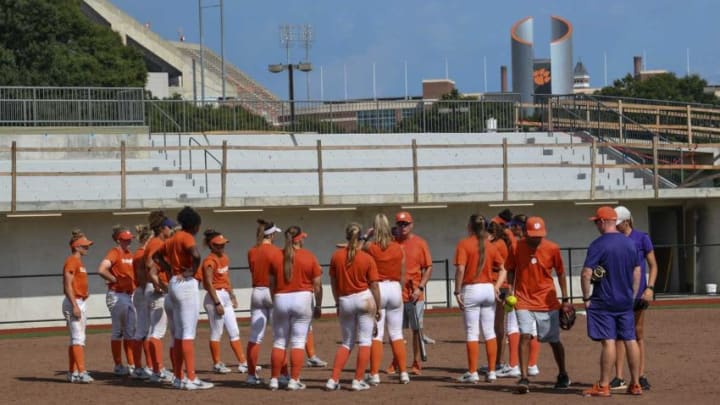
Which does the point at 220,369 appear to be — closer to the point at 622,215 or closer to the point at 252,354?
the point at 252,354

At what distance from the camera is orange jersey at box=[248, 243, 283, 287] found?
1537 centimetres

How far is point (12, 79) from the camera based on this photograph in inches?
2222

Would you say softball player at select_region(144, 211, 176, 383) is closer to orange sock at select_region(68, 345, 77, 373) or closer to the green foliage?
orange sock at select_region(68, 345, 77, 373)

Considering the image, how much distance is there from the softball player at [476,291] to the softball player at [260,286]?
7.12ft

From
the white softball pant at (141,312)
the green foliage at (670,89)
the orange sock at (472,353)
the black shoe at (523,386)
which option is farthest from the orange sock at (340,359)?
the green foliage at (670,89)

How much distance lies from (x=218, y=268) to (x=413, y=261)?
96.3 inches

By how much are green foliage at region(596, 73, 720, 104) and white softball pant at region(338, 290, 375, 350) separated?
74.6 metres

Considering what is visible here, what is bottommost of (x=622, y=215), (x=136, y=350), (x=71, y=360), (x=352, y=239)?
(x=71, y=360)

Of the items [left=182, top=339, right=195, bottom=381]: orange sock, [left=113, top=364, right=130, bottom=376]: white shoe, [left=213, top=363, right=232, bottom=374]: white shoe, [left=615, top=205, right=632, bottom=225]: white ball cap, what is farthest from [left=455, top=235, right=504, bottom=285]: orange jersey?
[left=113, top=364, right=130, bottom=376]: white shoe

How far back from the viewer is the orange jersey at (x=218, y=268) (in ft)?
52.9

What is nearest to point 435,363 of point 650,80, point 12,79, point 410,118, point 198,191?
point 198,191

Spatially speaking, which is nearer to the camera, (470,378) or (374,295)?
(374,295)

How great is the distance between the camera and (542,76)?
5325 cm

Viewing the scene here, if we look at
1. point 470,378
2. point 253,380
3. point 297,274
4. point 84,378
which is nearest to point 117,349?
point 84,378
